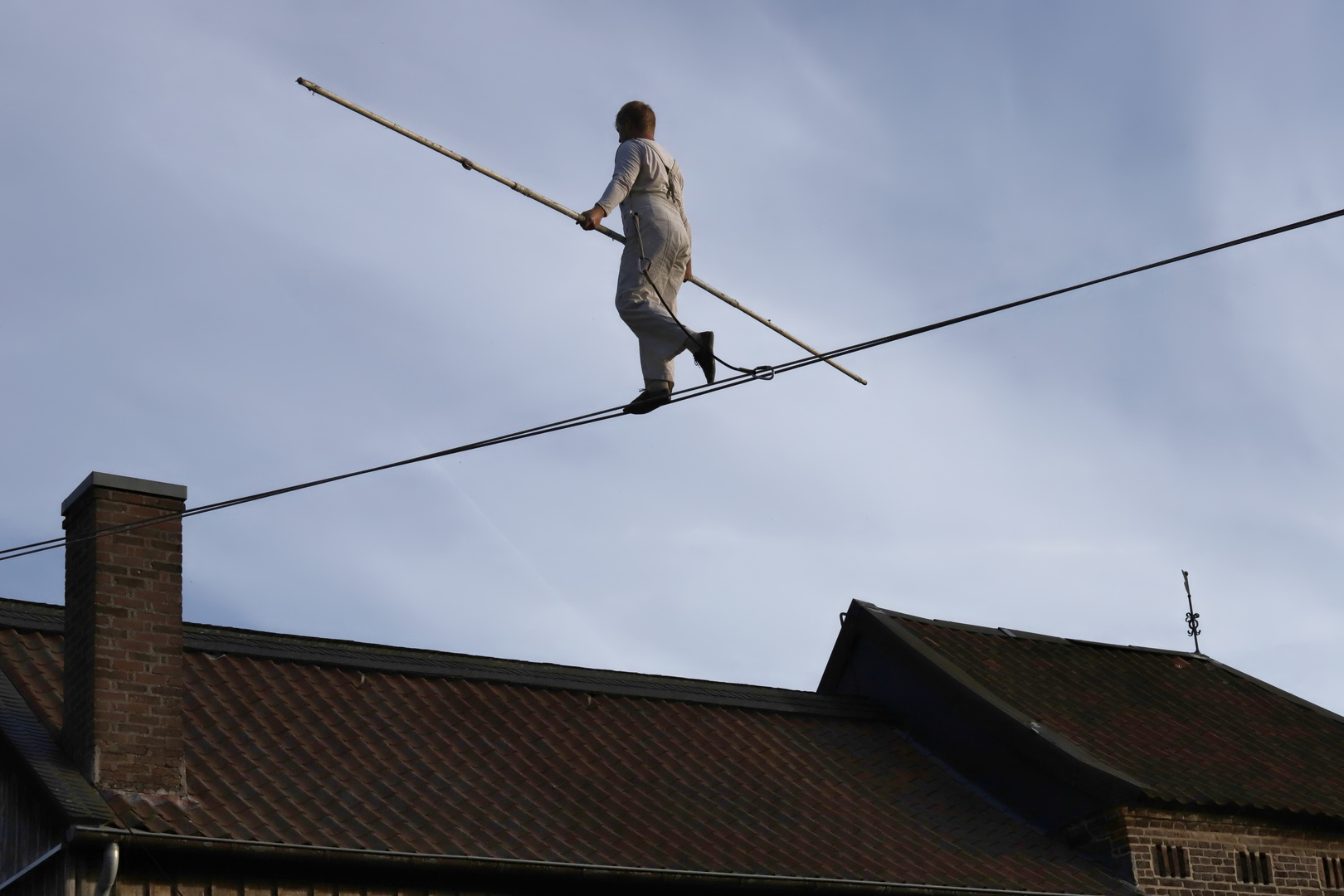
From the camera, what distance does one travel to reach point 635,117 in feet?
32.0

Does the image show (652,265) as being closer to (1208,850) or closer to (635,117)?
(635,117)

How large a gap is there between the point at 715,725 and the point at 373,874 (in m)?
5.74

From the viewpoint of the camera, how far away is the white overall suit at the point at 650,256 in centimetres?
933

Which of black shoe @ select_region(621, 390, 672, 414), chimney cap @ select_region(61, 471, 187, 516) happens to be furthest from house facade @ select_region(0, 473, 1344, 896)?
black shoe @ select_region(621, 390, 672, 414)

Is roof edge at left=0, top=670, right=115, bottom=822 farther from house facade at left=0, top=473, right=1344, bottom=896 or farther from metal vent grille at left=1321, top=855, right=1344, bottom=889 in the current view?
metal vent grille at left=1321, top=855, right=1344, bottom=889

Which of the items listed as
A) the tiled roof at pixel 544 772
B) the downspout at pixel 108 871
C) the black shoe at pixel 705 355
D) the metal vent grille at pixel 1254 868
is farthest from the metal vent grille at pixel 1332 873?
the downspout at pixel 108 871

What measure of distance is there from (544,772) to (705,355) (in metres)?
6.25

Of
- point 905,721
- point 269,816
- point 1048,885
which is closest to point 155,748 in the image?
point 269,816

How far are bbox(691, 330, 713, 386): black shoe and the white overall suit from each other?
9 centimetres

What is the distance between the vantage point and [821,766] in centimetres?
1673

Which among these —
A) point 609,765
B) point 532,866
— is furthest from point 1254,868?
point 532,866

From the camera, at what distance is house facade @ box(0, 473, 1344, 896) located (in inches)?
454

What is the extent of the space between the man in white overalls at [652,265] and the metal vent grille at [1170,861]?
9222mm

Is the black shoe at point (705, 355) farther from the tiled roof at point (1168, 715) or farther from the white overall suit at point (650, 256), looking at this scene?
the tiled roof at point (1168, 715)
